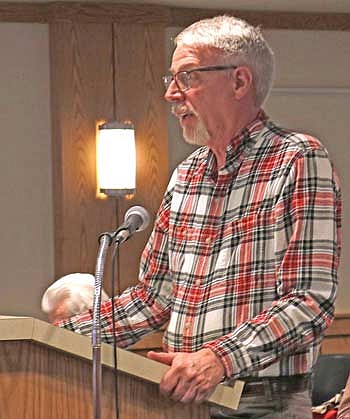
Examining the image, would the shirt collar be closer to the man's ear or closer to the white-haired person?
the man's ear

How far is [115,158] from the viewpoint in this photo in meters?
6.41

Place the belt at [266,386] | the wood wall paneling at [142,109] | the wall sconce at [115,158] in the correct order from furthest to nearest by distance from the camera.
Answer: the wood wall paneling at [142,109] < the wall sconce at [115,158] < the belt at [266,386]

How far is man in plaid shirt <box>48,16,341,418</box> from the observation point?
7.61ft

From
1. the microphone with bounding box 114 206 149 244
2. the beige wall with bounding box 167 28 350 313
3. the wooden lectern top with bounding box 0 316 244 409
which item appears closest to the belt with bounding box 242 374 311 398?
the wooden lectern top with bounding box 0 316 244 409

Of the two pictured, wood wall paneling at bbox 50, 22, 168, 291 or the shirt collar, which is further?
wood wall paneling at bbox 50, 22, 168, 291

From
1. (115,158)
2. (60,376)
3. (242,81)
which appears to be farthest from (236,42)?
Result: (115,158)

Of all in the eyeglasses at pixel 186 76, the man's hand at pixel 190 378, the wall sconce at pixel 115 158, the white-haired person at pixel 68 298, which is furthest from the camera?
the wall sconce at pixel 115 158

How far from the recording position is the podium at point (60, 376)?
7.06 feet

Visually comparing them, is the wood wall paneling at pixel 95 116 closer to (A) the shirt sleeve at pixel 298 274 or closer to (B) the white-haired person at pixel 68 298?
(B) the white-haired person at pixel 68 298

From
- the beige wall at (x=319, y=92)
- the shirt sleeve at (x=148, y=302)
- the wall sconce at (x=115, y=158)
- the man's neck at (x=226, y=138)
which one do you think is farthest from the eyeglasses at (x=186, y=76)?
the beige wall at (x=319, y=92)

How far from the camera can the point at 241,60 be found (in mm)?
2564

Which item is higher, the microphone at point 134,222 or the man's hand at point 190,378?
the microphone at point 134,222

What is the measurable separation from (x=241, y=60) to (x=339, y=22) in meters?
4.67

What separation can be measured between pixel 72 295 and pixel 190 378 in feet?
6.35
